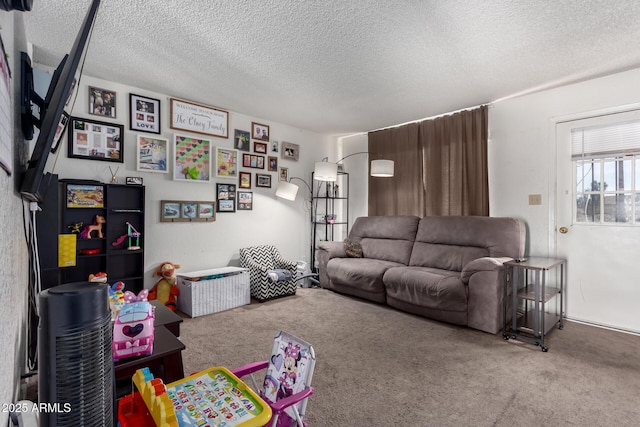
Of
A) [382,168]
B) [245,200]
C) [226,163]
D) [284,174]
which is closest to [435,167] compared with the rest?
[382,168]

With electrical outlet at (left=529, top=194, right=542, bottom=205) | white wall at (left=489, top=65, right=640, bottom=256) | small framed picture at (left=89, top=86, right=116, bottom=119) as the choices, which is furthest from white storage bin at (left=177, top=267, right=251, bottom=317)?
electrical outlet at (left=529, top=194, right=542, bottom=205)

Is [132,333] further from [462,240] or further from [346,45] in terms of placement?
[462,240]

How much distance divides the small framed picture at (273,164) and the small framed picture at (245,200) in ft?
1.60

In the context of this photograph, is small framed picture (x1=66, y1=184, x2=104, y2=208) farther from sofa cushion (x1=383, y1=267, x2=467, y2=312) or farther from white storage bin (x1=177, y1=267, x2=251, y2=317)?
sofa cushion (x1=383, y1=267, x2=467, y2=312)

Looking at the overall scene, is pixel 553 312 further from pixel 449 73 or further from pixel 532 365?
pixel 449 73

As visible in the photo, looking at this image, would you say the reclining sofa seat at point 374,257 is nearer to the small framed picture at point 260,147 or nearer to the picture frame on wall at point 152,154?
the small framed picture at point 260,147

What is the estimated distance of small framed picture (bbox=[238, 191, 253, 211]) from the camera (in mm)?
4219

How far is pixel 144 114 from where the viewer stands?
11.1ft

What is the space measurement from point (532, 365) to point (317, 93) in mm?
3109

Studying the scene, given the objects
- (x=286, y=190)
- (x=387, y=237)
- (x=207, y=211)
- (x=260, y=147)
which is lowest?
(x=387, y=237)

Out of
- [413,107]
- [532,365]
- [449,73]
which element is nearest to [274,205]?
[413,107]

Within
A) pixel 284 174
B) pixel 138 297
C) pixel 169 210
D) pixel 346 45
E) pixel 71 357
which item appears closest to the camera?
pixel 71 357

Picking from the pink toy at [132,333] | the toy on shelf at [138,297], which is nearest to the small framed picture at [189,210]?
the toy on shelf at [138,297]

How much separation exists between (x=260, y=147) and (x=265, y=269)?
1720 mm
